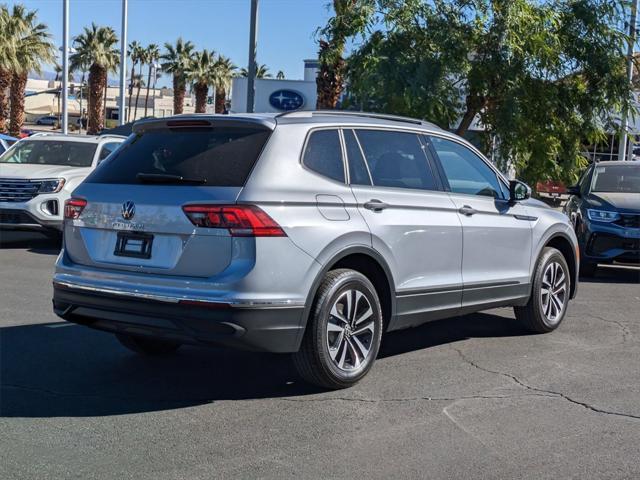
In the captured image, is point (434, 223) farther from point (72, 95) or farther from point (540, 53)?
point (72, 95)

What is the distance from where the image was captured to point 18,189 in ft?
44.4

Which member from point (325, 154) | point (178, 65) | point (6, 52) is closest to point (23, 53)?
point (6, 52)

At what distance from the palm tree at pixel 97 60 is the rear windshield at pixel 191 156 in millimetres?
43417

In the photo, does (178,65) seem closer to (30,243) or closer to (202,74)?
(202,74)

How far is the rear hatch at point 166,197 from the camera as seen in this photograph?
5.38m

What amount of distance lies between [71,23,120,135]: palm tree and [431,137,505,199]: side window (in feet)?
140

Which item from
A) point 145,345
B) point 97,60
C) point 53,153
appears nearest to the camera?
point 145,345

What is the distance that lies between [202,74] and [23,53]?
19160 millimetres

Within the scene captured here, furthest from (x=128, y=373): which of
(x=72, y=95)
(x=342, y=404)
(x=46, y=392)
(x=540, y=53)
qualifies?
(x=72, y=95)

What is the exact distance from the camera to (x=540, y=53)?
15.6 meters

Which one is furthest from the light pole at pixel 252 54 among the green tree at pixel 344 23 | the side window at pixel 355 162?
the side window at pixel 355 162

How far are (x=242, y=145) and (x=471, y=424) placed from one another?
226 cm

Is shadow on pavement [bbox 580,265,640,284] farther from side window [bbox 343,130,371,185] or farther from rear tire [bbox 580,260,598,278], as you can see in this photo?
side window [bbox 343,130,371,185]

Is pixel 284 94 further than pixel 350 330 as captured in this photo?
Yes
